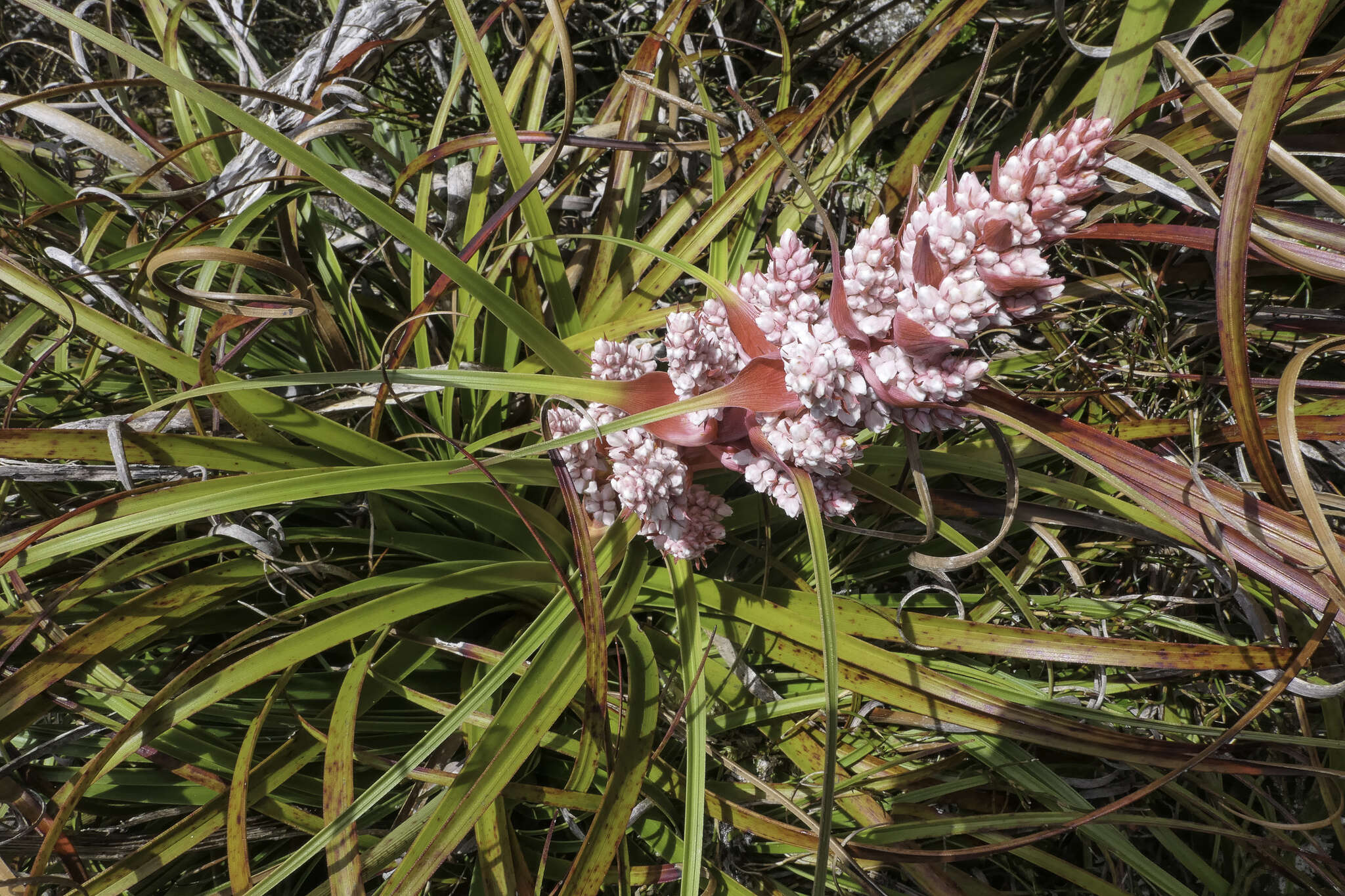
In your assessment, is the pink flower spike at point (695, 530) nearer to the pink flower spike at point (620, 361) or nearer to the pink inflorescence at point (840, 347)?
the pink inflorescence at point (840, 347)

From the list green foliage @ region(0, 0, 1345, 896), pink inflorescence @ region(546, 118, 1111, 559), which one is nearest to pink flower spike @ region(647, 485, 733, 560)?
pink inflorescence @ region(546, 118, 1111, 559)

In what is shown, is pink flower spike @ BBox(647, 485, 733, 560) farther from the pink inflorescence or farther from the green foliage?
the green foliage

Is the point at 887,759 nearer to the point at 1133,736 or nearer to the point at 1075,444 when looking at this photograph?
the point at 1133,736

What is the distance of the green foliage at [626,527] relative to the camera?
49.2 inches

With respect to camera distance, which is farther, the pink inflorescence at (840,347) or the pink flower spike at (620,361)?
the pink flower spike at (620,361)

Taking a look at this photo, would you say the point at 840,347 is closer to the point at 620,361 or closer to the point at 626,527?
the point at 620,361

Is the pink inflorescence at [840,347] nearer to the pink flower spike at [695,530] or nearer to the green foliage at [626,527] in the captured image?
the pink flower spike at [695,530]

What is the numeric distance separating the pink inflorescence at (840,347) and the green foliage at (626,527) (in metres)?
0.12

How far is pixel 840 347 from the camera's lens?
95cm

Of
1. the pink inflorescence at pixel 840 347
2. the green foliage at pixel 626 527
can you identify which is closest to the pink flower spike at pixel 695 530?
the pink inflorescence at pixel 840 347

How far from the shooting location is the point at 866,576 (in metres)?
1.92

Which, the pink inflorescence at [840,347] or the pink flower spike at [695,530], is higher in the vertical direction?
the pink inflorescence at [840,347]

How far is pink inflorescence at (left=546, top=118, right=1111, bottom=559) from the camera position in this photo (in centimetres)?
90

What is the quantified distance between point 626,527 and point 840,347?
74 centimetres
